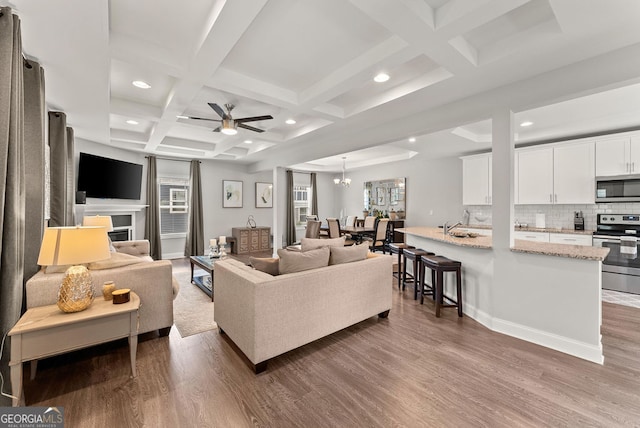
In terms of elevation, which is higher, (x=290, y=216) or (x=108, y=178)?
(x=108, y=178)

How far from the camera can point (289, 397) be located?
1.91 metres

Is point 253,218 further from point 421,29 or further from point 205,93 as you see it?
point 421,29

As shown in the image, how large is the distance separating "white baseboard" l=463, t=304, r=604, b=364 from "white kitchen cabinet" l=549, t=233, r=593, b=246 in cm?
271

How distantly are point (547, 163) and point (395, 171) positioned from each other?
3.66m

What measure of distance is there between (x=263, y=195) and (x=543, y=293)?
7342mm

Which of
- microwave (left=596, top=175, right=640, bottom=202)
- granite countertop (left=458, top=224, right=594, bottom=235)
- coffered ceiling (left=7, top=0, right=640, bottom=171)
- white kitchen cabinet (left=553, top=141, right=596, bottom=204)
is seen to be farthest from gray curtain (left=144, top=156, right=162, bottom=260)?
microwave (left=596, top=175, right=640, bottom=202)

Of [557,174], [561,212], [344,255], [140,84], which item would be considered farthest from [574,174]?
[140,84]

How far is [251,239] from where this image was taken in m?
7.69

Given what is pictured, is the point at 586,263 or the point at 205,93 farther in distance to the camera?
the point at 205,93

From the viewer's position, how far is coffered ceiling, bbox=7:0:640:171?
186 cm

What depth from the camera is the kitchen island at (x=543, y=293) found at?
2.39 metres

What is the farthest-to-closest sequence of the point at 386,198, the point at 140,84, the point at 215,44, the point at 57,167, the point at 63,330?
the point at 386,198
the point at 57,167
the point at 140,84
the point at 215,44
the point at 63,330

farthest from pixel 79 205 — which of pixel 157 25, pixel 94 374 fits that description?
pixel 157 25

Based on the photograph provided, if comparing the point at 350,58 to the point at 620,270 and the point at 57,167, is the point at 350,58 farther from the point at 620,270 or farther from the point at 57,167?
the point at 620,270
